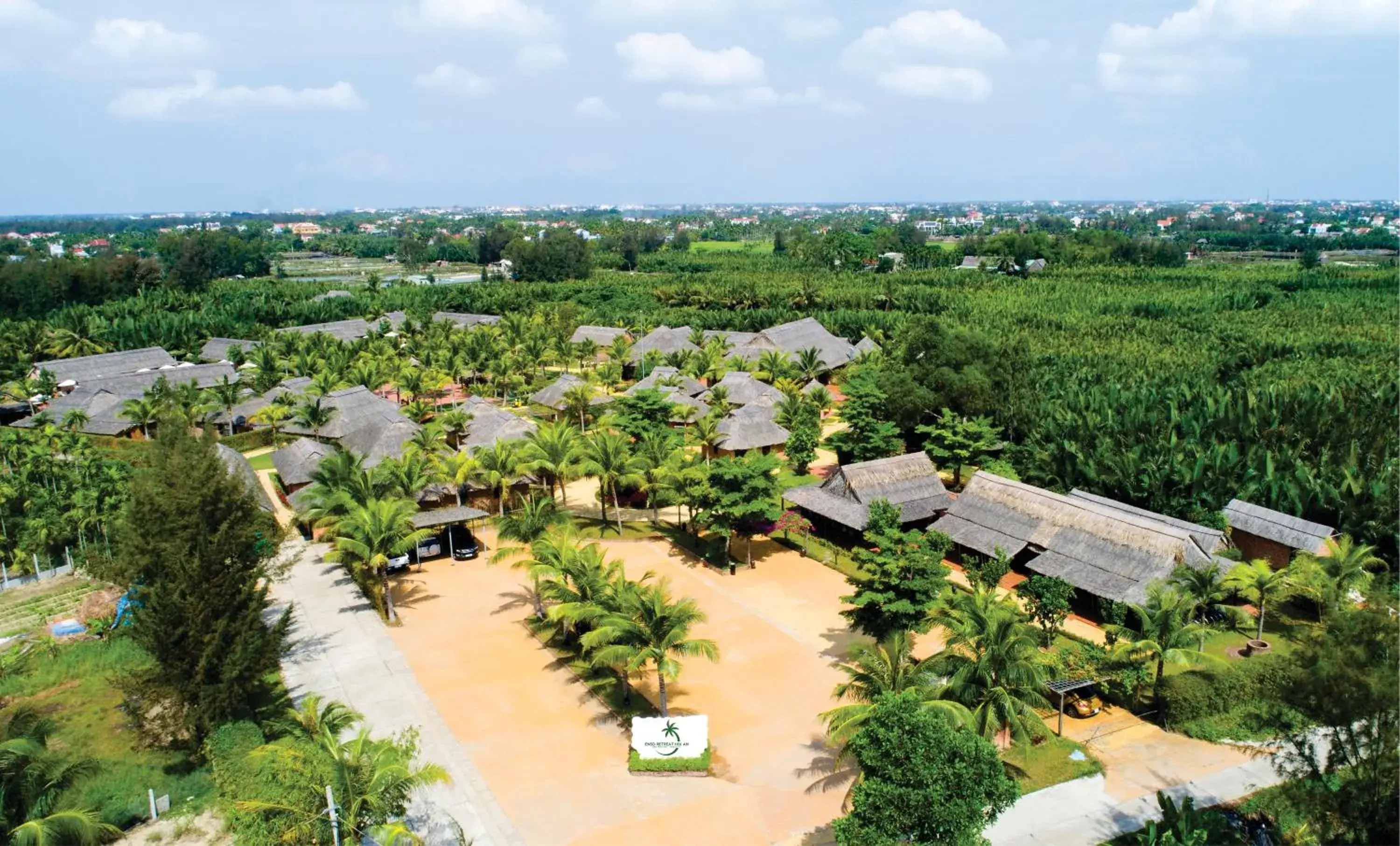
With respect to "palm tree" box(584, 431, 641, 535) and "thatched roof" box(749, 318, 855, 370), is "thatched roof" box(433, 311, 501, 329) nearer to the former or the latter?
"thatched roof" box(749, 318, 855, 370)

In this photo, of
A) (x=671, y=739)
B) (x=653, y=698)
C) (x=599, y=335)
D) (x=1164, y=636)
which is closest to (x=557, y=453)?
(x=653, y=698)

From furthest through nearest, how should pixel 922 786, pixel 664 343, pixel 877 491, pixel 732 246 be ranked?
pixel 732 246 < pixel 664 343 < pixel 877 491 < pixel 922 786

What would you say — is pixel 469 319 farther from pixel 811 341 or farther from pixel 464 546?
pixel 464 546

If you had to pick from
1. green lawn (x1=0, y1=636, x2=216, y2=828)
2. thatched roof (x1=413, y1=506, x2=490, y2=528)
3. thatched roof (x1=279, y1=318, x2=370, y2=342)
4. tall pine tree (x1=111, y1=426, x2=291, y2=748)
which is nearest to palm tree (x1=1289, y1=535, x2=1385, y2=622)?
thatched roof (x1=413, y1=506, x2=490, y2=528)

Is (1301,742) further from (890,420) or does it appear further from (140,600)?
(890,420)

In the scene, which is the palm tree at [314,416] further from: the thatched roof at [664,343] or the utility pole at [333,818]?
the utility pole at [333,818]

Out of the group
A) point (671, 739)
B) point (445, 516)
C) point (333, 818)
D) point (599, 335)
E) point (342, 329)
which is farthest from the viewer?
point (342, 329)

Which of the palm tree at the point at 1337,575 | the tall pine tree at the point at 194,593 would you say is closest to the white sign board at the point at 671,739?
the tall pine tree at the point at 194,593
